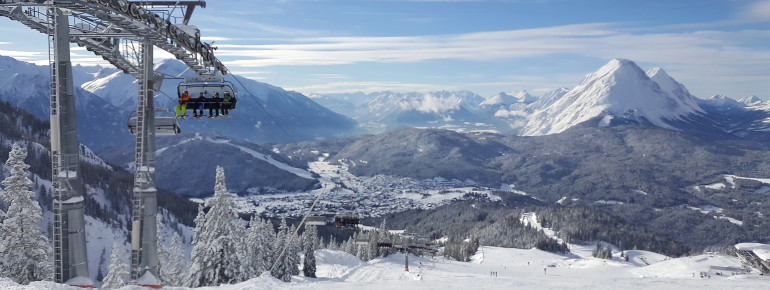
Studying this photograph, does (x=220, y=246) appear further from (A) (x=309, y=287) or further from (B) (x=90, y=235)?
(B) (x=90, y=235)

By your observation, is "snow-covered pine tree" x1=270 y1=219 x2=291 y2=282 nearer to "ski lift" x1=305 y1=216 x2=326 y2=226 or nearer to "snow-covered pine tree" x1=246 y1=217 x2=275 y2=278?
"snow-covered pine tree" x1=246 y1=217 x2=275 y2=278

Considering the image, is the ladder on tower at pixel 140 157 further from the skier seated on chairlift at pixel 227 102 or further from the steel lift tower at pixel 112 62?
the skier seated on chairlift at pixel 227 102

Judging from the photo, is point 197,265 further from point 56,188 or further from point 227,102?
point 56,188

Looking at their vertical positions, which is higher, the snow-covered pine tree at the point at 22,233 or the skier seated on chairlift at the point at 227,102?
the skier seated on chairlift at the point at 227,102


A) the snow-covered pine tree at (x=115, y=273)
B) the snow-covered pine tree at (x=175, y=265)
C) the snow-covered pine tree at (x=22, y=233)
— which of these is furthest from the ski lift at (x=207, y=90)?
the snow-covered pine tree at (x=175, y=265)

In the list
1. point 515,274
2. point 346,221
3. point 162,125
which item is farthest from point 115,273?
point 515,274

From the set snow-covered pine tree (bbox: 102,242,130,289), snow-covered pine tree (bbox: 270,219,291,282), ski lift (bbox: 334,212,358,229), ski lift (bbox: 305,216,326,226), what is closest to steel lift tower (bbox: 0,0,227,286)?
snow-covered pine tree (bbox: 102,242,130,289)
